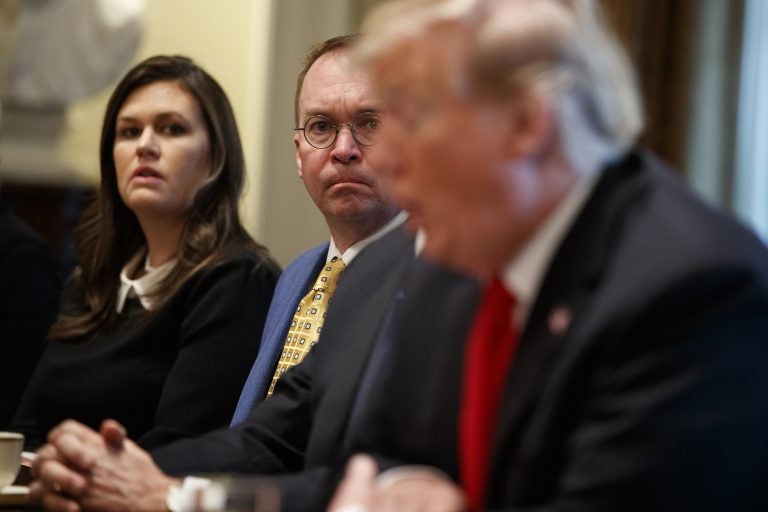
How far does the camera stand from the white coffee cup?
2.26m

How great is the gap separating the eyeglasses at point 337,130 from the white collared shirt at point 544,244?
4.56ft

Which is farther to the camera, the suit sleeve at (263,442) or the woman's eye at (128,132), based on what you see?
the woman's eye at (128,132)

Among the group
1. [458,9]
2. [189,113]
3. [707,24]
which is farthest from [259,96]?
[458,9]

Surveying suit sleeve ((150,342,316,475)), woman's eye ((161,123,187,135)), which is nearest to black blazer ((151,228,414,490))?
suit sleeve ((150,342,316,475))

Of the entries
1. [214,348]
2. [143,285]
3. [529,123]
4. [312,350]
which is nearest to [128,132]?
[143,285]

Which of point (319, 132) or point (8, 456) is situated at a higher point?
point (319, 132)

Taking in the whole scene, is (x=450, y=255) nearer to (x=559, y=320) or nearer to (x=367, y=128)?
(x=559, y=320)

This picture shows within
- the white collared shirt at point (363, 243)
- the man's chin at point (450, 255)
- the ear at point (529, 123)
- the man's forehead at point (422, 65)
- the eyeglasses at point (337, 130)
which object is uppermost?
the man's forehead at point (422, 65)

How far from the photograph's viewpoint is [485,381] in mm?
1579

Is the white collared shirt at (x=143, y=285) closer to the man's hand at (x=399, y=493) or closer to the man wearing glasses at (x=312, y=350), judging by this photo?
the man wearing glasses at (x=312, y=350)

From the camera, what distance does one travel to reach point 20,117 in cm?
545

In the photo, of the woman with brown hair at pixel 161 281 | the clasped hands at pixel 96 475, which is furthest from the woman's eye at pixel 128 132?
the clasped hands at pixel 96 475

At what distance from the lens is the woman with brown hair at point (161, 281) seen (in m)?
3.06

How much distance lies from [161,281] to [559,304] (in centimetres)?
202
